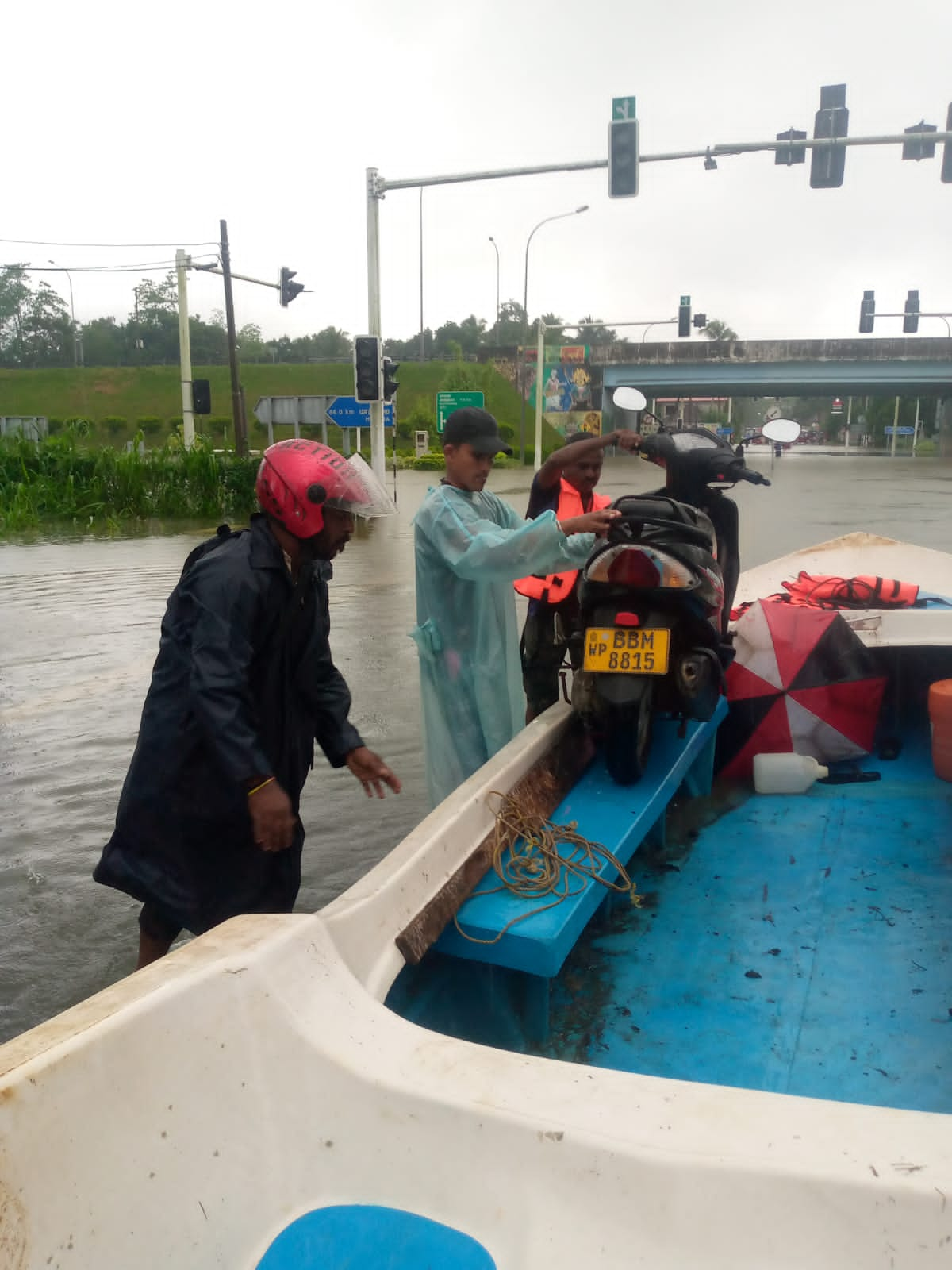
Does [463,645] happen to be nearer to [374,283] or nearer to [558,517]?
[558,517]

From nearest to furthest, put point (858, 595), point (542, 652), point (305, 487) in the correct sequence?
point (305, 487), point (542, 652), point (858, 595)

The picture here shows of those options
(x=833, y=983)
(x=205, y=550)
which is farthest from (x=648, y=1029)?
(x=205, y=550)

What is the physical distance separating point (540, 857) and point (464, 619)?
4.11ft

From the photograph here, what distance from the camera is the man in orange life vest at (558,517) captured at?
4.11 meters

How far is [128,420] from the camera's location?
223 feet

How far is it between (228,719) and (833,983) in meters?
1.79

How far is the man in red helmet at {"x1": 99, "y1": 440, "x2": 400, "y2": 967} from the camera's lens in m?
2.41

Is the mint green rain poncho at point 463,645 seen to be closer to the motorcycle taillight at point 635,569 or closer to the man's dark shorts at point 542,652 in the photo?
the motorcycle taillight at point 635,569

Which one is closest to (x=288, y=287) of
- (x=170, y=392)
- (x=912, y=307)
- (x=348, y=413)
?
(x=348, y=413)

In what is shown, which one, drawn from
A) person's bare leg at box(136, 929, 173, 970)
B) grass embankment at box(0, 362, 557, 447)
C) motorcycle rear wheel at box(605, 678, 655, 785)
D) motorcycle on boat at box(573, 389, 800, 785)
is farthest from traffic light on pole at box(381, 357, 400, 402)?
grass embankment at box(0, 362, 557, 447)

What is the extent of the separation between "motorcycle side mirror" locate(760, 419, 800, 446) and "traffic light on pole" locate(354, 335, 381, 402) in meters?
12.3

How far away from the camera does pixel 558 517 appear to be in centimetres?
411

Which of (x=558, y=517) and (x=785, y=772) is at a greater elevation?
(x=558, y=517)

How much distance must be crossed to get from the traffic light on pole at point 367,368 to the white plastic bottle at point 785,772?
13016 millimetres
